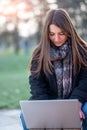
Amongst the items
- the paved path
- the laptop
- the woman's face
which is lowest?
the paved path

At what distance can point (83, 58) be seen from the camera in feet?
14.1

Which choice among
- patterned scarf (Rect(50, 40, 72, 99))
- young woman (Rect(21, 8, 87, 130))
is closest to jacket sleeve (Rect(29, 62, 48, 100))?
young woman (Rect(21, 8, 87, 130))

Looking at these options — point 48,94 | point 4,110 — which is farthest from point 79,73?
point 4,110

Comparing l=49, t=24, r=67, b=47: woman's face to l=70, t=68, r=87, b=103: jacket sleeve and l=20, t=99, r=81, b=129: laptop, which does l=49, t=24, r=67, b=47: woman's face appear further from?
l=20, t=99, r=81, b=129: laptop

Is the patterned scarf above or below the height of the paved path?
above

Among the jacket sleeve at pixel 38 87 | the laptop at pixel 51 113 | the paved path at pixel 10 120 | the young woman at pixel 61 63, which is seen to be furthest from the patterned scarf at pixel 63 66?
the paved path at pixel 10 120

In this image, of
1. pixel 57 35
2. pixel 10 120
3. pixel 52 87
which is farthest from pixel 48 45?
pixel 10 120

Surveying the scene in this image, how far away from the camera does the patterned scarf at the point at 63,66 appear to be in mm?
4258

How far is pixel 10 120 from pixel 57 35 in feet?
8.43

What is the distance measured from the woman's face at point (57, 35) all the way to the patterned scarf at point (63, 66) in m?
0.06

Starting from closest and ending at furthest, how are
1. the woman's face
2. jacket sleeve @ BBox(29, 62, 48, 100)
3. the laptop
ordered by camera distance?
the laptop, the woman's face, jacket sleeve @ BBox(29, 62, 48, 100)

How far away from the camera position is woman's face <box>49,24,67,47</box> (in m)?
4.16

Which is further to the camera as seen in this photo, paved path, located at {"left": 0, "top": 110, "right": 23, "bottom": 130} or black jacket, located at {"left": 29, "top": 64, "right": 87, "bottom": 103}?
paved path, located at {"left": 0, "top": 110, "right": 23, "bottom": 130}

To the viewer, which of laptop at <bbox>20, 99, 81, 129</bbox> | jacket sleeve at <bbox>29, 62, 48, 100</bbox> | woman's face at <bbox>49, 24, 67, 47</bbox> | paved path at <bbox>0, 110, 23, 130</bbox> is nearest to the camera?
laptop at <bbox>20, 99, 81, 129</bbox>
